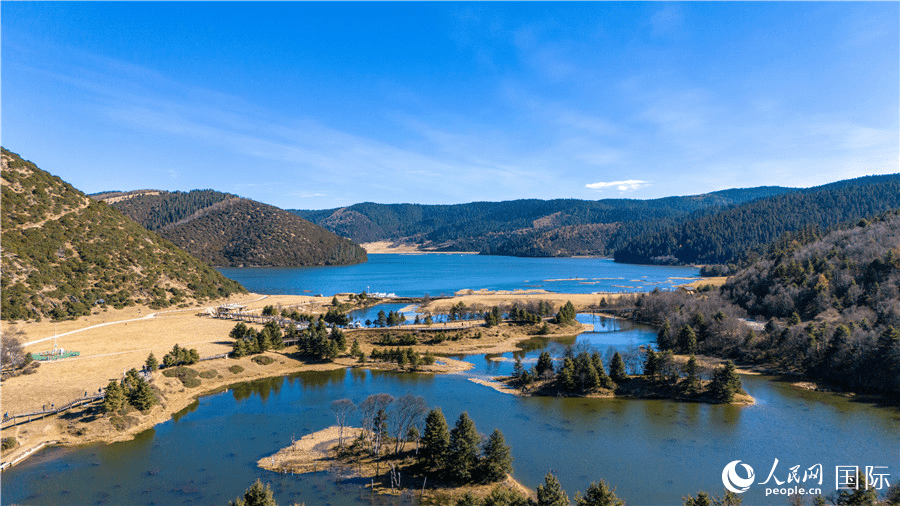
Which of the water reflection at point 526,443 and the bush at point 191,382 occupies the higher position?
the bush at point 191,382

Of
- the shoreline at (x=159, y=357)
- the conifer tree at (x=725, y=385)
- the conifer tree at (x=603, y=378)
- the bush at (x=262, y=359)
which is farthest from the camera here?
the bush at (x=262, y=359)

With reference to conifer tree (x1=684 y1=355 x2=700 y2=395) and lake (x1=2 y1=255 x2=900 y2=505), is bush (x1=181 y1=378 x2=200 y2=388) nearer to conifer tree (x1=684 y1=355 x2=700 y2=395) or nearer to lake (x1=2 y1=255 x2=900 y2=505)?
lake (x1=2 y1=255 x2=900 y2=505)

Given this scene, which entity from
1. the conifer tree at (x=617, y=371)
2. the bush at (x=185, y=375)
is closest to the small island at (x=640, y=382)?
the conifer tree at (x=617, y=371)

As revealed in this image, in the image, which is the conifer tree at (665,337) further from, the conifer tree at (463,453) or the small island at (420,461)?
the conifer tree at (463,453)

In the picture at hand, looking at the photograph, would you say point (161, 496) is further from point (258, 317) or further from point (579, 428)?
point (258, 317)

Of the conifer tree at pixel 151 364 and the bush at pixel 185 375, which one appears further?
the bush at pixel 185 375

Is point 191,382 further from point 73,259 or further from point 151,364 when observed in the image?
point 73,259

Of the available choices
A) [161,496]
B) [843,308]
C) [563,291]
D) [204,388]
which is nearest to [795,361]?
[843,308]
